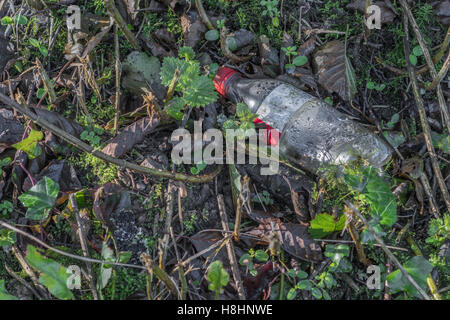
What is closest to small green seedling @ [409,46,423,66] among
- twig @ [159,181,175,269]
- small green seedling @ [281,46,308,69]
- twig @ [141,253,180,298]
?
small green seedling @ [281,46,308,69]

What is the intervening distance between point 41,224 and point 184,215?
0.65m

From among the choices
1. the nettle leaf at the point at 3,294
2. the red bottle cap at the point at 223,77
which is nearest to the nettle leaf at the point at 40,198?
the nettle leaf at the point at 3,294

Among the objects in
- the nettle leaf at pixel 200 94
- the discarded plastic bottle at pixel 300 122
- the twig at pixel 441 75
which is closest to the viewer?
the nettle leaf at pixel 200 94

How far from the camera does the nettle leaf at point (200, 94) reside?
1960 millimetres

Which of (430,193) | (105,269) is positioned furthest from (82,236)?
(430,193)

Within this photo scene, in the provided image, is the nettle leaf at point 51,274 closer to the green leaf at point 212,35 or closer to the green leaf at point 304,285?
the green leaf at point 304,285

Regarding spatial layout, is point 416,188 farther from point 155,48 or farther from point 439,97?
point 155,48

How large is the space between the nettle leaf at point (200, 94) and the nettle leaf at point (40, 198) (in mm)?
734

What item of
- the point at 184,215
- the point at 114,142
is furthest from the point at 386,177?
the point at 114,142

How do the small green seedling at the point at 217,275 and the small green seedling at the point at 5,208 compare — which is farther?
the small green seedling at the point at 5,208

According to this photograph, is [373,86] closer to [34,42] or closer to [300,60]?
[300,60]

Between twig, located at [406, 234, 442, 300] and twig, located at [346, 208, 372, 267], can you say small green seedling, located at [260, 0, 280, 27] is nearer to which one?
twig, located at [346, 208, 372, 267]

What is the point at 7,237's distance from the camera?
1808mm

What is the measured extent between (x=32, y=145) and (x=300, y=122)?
137cm
